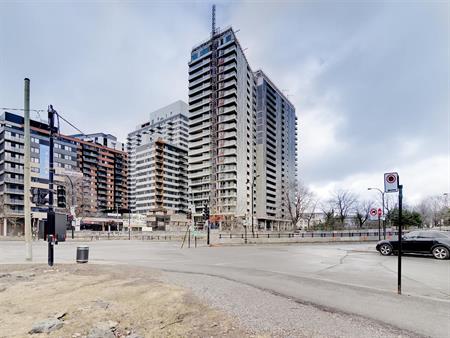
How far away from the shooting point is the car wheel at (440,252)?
16797 mm

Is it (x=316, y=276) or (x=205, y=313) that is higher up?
(x=205, y=313)

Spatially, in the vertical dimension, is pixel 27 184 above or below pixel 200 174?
below

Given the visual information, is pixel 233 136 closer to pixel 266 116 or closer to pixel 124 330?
pixel 266 116

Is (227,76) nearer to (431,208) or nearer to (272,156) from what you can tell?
(272,156)

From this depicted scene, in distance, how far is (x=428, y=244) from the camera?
17500mm

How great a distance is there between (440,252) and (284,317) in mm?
15046

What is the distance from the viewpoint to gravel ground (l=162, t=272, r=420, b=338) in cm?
525

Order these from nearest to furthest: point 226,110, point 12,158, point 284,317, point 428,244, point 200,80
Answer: point 284,317 → point 428,244 → point 12,158 → point 226,110 → point 200,80

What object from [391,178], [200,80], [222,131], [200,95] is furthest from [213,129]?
[391,178]

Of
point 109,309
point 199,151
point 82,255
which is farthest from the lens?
point 199,151

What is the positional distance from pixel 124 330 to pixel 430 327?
5.31 m

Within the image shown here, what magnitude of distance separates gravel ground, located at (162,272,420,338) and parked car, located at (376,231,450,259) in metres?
13.4

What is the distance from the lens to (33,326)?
555 cm

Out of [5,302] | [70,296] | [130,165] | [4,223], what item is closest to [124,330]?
[70,296]
